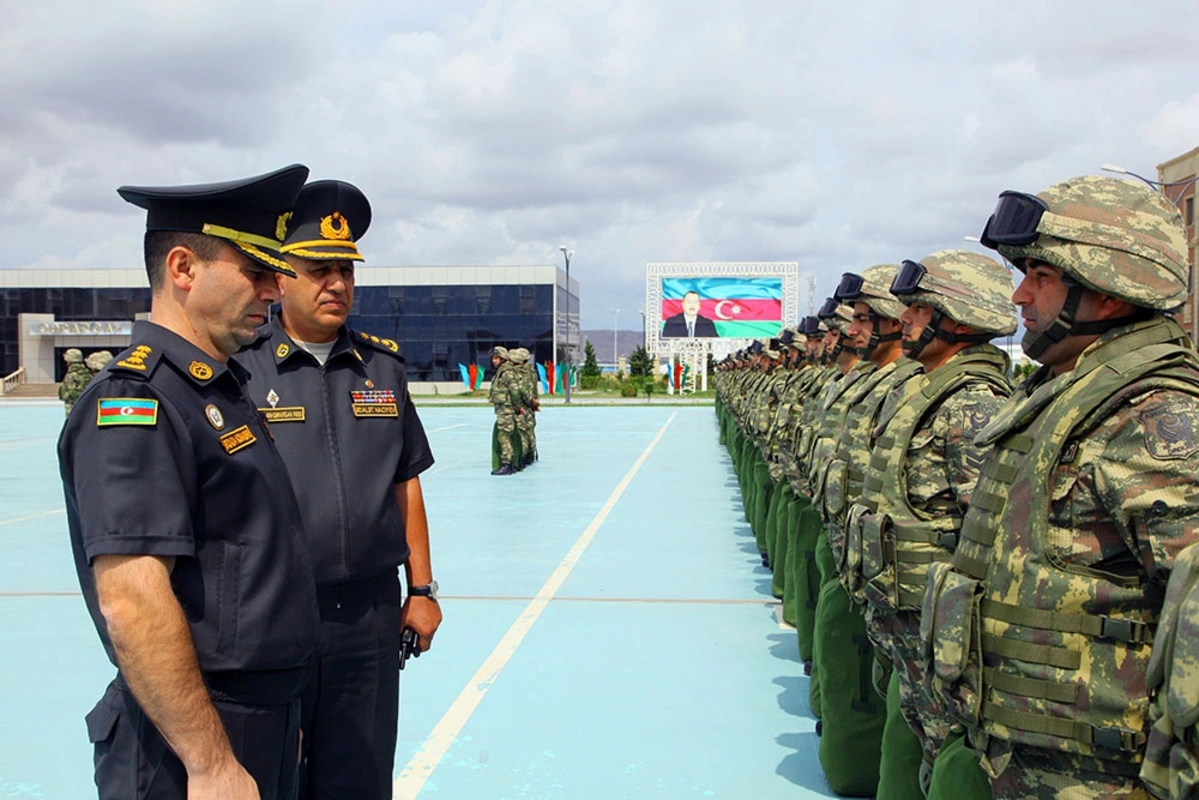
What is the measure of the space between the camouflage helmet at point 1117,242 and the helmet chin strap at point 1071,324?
0.05 metres

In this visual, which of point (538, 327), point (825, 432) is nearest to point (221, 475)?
point (825, 432)

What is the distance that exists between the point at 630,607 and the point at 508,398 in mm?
8223

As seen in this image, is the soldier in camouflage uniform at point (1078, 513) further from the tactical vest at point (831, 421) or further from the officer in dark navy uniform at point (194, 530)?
the tactical vest at point (831, 421)

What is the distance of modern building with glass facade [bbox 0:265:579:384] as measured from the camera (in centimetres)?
5409

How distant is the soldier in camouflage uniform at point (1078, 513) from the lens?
6.48 ft

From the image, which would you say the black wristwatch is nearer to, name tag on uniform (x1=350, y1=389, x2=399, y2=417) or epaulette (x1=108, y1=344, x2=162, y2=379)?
name tag on uniform (x1=350, y1=389, x2=399, y2=417)

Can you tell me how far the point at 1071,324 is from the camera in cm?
229

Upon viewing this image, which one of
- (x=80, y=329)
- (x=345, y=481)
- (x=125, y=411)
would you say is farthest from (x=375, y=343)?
(x=80, y=329)

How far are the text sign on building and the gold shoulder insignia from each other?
5487 centimetres

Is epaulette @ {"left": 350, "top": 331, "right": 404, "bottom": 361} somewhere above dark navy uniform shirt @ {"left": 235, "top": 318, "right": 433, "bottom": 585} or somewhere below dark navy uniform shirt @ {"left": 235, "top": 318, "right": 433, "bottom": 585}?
above

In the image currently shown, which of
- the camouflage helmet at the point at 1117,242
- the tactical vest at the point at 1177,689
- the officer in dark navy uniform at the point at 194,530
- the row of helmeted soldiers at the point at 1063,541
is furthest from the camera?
the camouflage helmet at the point at 1117,242

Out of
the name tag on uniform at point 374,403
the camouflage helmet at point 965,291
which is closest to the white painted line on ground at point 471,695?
the name tag on uniform at point 374,403

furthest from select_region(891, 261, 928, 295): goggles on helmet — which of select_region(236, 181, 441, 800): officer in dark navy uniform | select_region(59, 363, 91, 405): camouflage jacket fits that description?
select_region(59, 363, 91, 405): camouflage jacket

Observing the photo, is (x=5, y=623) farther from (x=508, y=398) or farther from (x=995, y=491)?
(x=508, y=398)
